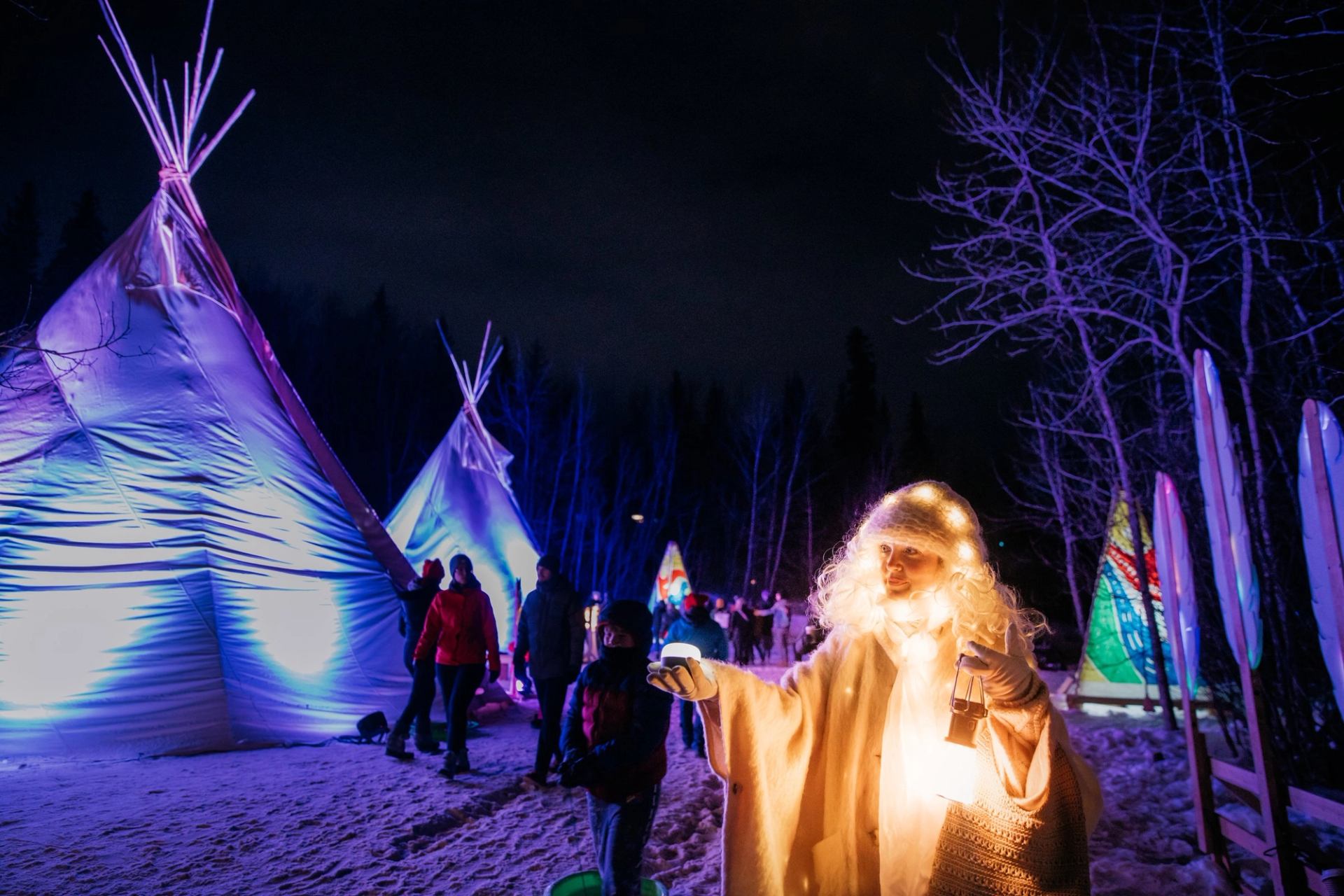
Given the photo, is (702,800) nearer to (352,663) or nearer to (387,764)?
(387,764)

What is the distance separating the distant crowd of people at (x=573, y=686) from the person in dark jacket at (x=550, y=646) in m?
0.01

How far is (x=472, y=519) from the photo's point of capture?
44.1 ft

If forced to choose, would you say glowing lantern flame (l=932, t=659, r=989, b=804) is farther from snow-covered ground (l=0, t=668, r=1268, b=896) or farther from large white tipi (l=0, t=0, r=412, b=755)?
large white tipi (l=0, t=0, r=412, b=755)

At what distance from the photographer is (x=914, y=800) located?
2016 mm

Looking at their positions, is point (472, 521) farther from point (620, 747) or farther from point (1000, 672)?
point (1000, 672)

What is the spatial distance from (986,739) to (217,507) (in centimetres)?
808

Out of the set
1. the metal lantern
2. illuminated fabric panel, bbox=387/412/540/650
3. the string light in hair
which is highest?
illuminated fabric panel, bbox=387/412/540/650

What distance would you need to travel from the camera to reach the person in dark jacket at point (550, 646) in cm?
636

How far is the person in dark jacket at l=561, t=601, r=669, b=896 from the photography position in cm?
335

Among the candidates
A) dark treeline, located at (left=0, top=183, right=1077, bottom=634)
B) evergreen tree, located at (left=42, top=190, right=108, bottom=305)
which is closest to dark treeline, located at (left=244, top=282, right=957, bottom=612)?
dark treeline, located at (left=0, top=183, right=1077, bottom=634)

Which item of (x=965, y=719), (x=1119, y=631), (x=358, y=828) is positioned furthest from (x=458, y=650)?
(x=1119, y=631)

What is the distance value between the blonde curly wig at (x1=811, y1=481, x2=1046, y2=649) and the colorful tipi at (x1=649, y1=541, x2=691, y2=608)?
16718mm

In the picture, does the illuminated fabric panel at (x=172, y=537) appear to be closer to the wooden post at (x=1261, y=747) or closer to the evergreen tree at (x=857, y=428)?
the wooden post at (x=1261, y=747)

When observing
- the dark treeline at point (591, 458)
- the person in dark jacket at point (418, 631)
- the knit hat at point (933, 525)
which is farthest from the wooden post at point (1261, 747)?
the dark treeline at point (591, 458)
